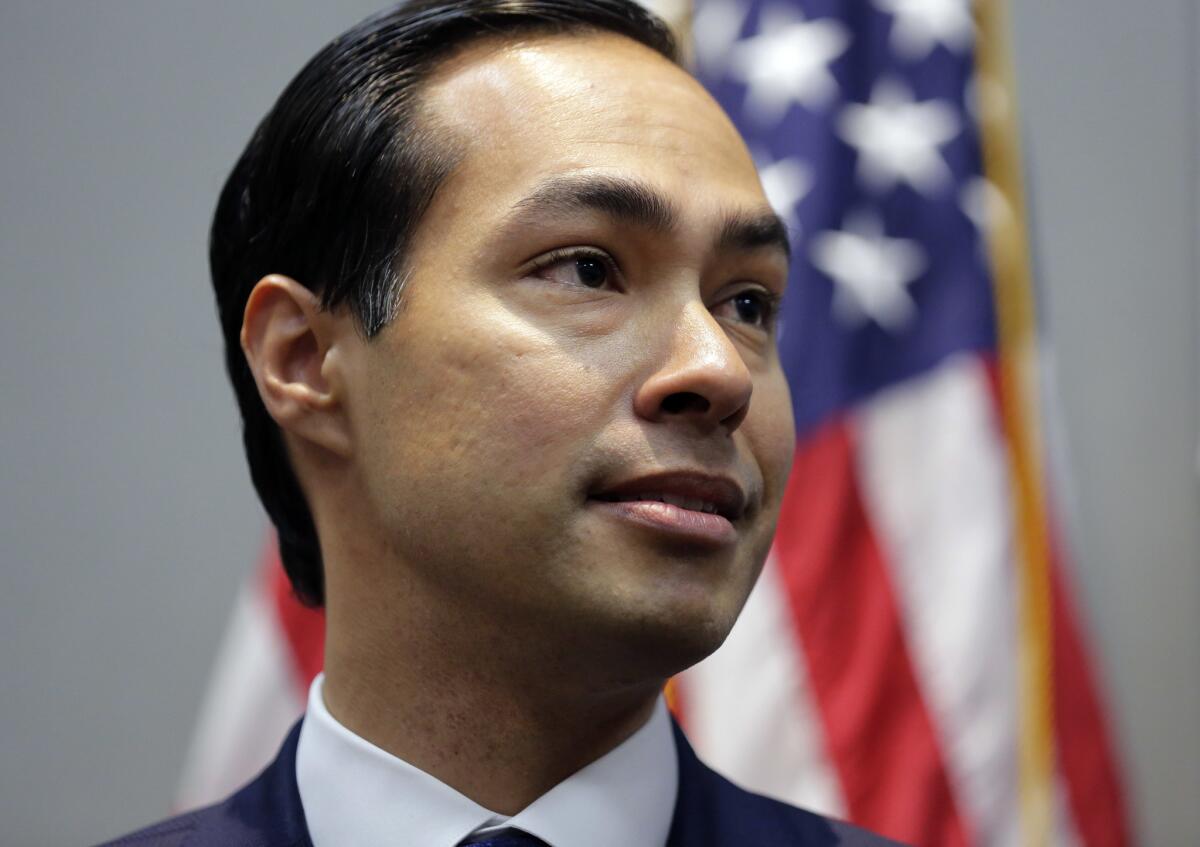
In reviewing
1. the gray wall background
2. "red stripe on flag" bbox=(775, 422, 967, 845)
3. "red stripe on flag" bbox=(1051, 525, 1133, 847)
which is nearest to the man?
"red stripe on flag" bbox=(775, 422, 967, 845)

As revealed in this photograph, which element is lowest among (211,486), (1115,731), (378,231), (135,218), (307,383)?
(1115,731)

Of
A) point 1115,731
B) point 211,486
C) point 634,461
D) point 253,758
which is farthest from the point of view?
point 211,486

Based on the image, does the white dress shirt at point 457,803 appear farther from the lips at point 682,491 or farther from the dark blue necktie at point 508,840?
the lips at point 682,491

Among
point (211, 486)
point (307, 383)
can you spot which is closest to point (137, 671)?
point (211, 486)

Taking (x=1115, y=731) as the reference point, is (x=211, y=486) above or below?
above

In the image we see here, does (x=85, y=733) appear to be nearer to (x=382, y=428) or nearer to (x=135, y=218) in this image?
(x=135, y=218)

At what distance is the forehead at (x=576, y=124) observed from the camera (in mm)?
1120

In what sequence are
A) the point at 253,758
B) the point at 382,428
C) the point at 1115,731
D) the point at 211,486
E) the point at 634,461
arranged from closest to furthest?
the point at 634,461
the point at 382,428
the point at 253,758
the point at 1115,731
the point at 211,486

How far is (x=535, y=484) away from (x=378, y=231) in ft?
1.04

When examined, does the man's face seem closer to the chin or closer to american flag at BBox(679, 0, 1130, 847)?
the chin

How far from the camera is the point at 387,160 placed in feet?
3.89

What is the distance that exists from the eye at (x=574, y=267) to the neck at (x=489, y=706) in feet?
1.01

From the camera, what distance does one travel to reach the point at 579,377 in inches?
40.6

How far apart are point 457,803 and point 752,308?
1.84 ft
